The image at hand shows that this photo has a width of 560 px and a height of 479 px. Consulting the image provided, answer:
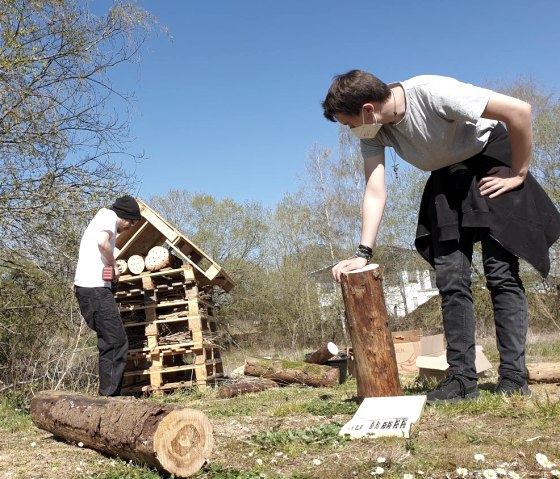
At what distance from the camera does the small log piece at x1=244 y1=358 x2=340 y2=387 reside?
7.02 m

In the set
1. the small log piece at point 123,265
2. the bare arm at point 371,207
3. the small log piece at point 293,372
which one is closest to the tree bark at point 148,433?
the bare arm at point 371,207

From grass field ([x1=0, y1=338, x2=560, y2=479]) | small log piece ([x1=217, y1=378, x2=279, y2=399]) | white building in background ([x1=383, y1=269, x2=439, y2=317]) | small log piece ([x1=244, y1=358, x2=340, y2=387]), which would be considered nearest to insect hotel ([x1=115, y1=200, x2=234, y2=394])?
small log piece ([x1=244, y1=358, x2=340, y2=387])

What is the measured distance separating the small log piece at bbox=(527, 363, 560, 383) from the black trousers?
398 cm

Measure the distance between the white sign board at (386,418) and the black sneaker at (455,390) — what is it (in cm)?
50

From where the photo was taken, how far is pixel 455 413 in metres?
3.19

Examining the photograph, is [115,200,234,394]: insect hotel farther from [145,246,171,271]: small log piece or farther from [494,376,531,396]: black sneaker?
[494,376,531,396]: black sneaker

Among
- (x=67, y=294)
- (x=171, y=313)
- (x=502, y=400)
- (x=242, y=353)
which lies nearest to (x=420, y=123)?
(x=502, y=400)

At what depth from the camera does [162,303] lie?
25.7 ft

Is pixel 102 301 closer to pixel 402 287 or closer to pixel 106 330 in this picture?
pixel 106 330

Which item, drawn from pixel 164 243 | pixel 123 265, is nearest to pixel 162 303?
pixel 123 265

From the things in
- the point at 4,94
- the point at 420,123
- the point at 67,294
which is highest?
the point at 4,94

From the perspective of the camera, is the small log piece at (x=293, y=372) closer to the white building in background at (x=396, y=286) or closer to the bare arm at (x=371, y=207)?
the bare arm at (x=371, y=207)

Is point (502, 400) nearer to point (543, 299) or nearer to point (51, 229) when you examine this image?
point (51, 229)

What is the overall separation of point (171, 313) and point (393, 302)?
21305mm
